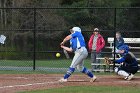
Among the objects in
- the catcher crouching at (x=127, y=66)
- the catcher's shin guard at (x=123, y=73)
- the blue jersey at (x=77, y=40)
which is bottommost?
the catcher's shin guard at (x=123, y=73)

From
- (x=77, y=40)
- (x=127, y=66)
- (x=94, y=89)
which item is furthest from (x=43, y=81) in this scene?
(x=127, y=66)

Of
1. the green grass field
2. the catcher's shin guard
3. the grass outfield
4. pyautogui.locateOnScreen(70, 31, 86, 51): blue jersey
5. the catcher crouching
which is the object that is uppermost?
pyautogui.locateOnScreen(70, 31, 86, 51): blue jersey

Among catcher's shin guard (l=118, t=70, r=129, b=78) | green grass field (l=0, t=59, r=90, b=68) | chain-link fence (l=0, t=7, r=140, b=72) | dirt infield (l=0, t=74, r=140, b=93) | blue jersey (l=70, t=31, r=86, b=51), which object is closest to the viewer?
dirt infield (l=0, t=74, r=140, b=93)

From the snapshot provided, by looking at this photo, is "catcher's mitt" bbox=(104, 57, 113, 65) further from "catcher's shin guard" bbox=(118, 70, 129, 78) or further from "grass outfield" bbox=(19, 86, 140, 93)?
"grass outfield" bbox=(19, 86, 140, 93)

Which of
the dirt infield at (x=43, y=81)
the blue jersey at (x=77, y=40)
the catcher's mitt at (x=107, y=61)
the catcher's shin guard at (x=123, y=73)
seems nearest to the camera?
the dirt infield at (x=43, y=81)

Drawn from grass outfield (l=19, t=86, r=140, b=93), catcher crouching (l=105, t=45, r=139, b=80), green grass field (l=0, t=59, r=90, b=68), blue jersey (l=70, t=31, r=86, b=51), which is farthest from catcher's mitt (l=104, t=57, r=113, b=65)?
green grass field (l=0, t=59, r=90, b=68)

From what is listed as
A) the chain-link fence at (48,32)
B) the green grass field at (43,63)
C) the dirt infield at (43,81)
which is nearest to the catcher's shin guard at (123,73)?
the dirt infield at (43,81)

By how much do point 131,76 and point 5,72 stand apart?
5648mm

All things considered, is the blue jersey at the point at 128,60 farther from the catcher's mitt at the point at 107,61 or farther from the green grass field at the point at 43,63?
the green grass field at the point at 43,63

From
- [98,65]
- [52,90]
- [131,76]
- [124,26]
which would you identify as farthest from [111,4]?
[52,90]

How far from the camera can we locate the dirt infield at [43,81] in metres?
15.1

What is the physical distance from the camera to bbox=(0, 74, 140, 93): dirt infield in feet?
49.5

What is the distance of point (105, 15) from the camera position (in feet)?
75.5

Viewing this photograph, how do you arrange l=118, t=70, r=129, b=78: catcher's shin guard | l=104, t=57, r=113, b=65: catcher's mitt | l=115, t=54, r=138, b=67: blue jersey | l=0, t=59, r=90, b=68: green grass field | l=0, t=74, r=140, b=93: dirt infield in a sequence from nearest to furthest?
1. l=0, t=74, r=140, b=93: dirt infield
2. l=118, t=70, r=129, b=78: catcher's shin guard
3. l=115, t=54, r=138, b=67: blue jersey
4. l=104, t=57, r=113, b=65: catcher's mitt
5. l=0, t=59, r=90, b=68: green grass field
